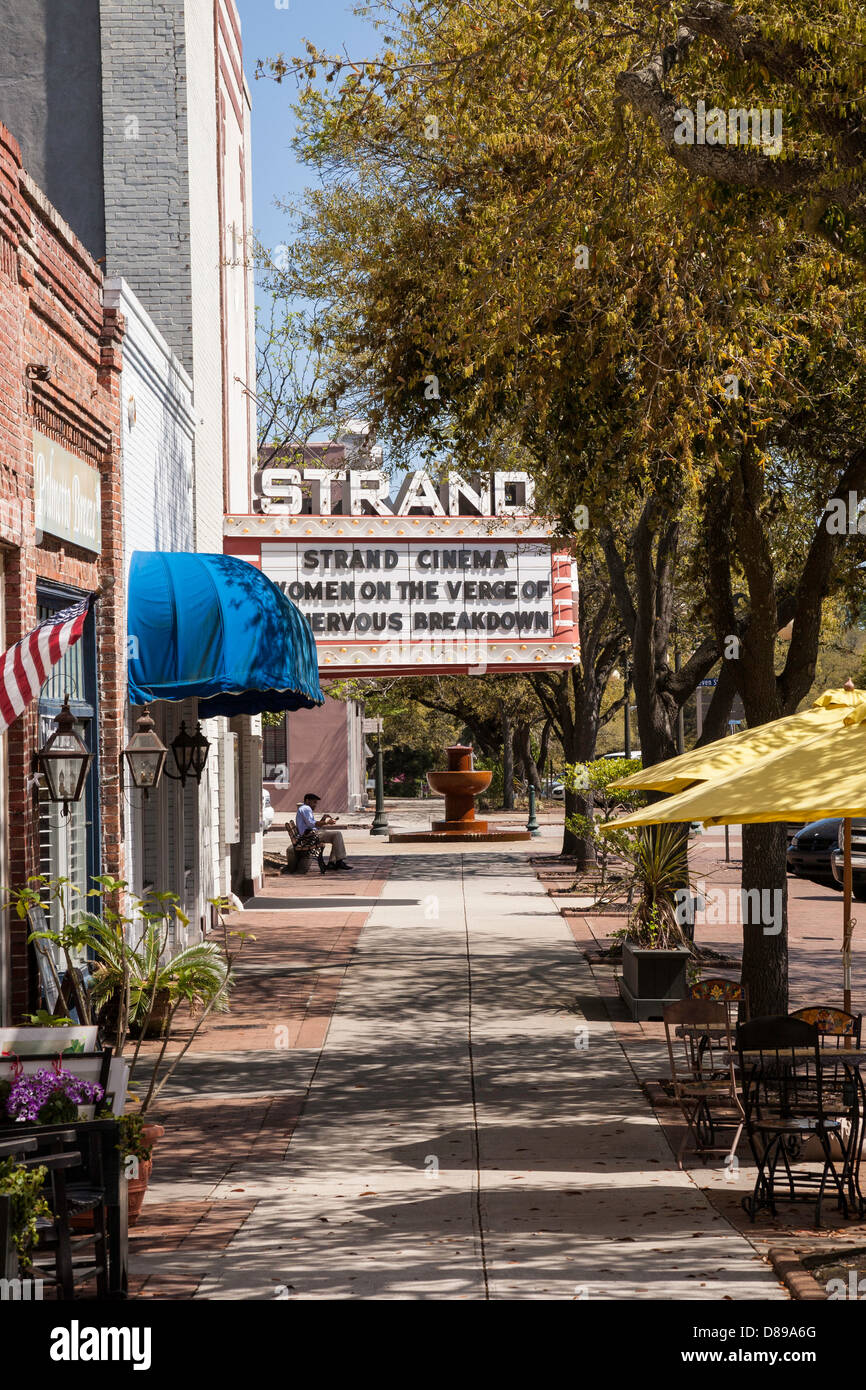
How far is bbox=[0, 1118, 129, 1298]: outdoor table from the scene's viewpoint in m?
6.09

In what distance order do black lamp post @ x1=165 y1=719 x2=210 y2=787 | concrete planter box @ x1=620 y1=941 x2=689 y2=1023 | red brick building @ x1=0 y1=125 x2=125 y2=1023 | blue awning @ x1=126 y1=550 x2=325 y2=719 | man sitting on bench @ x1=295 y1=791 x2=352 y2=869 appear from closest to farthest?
1. red brick building @ x1=0 y1=125 x2=125 y2=1023
2. blue awning @ x1=126 y1=550 x2=325 y2=719
3. concrete planter box @ x1=620 y1=941 x2=689 y2=1023
4. black lamp post @ x1=165 y1=719 x2=210 y2=787
5. man sitting on bench @ x1=295 y1=791 x2=352 y2=869

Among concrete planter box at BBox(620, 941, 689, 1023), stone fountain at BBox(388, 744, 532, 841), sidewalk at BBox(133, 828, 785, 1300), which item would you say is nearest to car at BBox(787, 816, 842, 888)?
stone fountain at BBox(388, 744, 532, 841)

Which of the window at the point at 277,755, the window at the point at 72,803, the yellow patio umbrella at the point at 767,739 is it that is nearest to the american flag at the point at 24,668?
the window at the point at 72,803

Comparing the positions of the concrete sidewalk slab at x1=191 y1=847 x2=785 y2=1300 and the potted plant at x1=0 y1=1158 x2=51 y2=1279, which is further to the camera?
the concrete sidewalk slab at x1=191 y1=847 x2=785 y2=1300

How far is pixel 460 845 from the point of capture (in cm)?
3600

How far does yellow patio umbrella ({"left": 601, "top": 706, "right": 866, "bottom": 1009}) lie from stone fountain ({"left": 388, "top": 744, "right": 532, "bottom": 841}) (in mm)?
28746

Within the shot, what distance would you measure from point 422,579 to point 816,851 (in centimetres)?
976

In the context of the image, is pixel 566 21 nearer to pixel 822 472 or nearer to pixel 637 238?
pixel 637 238

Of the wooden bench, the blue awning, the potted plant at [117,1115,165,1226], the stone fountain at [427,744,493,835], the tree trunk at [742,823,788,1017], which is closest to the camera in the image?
the potted plant at [117,1115,165,1226]

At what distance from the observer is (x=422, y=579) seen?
22797 millimetres

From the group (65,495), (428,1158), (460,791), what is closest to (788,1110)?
Result: (428,1158)

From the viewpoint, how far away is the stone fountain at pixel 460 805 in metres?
37.1

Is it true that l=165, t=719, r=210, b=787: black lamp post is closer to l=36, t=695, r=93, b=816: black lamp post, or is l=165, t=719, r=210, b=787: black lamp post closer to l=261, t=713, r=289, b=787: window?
l=36, t=695, r=93, b=816: black lamp post

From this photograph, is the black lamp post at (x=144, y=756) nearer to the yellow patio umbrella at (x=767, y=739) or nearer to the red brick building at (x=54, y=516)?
the red brick building at (x=54, y=516)
